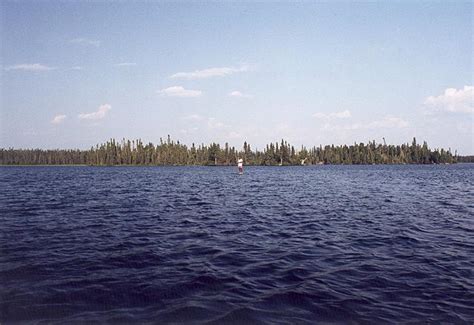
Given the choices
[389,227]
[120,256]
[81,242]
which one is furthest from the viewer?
[389,227]

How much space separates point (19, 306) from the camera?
9.41 meters

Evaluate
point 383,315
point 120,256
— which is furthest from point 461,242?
point 120,256

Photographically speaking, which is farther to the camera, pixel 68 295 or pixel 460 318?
pixel 68 295

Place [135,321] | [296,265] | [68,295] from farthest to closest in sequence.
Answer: [296,265], [68,295], [135,321]

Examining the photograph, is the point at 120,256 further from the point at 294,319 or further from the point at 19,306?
the point at 294,319

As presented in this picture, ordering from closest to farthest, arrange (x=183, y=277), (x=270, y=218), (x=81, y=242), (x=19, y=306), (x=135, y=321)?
(x=135, y=321) → (x=19, y=306) → (x=183, y=277) → (x=81, y=242) → (x=270, y=218)

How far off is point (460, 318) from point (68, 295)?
1161 cm

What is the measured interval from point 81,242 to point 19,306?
813 centimetres

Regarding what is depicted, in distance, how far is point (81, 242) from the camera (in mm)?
17297

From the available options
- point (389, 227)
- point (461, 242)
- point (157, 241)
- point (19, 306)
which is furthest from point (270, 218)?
point (19, 306)

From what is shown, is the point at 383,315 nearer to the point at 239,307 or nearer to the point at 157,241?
the point at 239,307

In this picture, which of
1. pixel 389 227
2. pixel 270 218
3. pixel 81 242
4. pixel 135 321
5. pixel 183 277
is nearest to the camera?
pixel 135 321

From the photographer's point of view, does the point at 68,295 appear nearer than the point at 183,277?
Yes

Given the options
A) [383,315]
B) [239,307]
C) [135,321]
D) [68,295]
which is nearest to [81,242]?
[68,295]
